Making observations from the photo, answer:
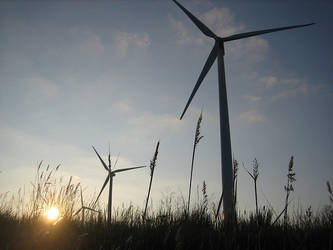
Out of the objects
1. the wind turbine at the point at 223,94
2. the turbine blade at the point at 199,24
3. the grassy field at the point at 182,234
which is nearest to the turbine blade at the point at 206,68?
the wind turbine at the point at 223,94

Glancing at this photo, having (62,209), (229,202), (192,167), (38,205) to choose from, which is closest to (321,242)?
(229,202)

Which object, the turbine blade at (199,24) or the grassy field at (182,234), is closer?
the grassy field at (182,234)

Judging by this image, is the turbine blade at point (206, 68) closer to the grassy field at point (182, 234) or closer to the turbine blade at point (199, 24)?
the turbine blade at point (199, 24)

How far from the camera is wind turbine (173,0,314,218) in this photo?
6402 mm

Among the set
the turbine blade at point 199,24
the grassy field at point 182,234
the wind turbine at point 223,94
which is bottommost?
the grassy field at point 182,234

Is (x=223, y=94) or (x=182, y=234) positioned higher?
(x=223, y=94)

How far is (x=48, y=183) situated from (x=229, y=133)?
5.89 m

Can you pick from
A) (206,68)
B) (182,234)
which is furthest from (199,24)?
(182,234)

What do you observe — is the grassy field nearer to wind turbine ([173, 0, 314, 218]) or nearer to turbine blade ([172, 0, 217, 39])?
wind turbine ([173, 0, 314, 218])

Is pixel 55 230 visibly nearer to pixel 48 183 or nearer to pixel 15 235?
pixel 15 235

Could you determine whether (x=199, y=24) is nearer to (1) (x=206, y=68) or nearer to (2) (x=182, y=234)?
(1) (x=206, y=68)

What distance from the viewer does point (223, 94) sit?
8.79 meters

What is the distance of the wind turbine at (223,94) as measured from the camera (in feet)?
21.0

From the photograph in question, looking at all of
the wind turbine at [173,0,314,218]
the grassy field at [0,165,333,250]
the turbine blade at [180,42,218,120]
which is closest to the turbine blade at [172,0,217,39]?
the wind turbine at [173,0,314,218]
